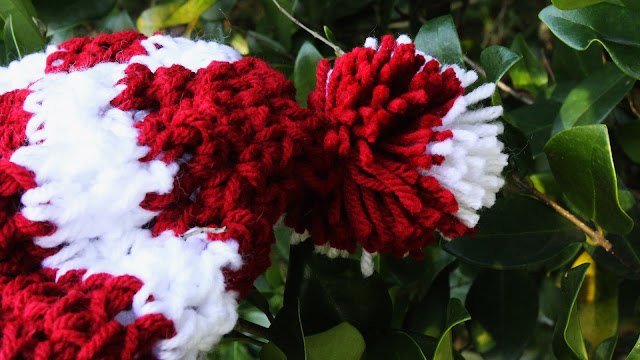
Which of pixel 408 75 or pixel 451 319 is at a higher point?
pixel 408 75

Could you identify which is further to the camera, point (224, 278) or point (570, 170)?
point (570, 170)

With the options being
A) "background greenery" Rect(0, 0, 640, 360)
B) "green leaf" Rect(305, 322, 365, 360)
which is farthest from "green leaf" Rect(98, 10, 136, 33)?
"green leaf" Rect(305, 322, 365, 360)

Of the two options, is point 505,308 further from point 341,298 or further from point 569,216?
point 341,298

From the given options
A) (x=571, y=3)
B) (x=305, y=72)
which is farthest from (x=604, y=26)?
(x=305, y=72)

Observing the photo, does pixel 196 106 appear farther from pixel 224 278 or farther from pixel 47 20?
pixel 47 20

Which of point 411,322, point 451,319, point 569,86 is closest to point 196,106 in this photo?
point 451,319

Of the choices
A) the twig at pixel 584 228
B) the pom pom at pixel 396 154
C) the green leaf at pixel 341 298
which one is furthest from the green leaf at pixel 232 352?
the twig at pixel 584 228

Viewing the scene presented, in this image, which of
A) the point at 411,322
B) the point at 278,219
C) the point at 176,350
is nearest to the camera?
the point at 176,350
